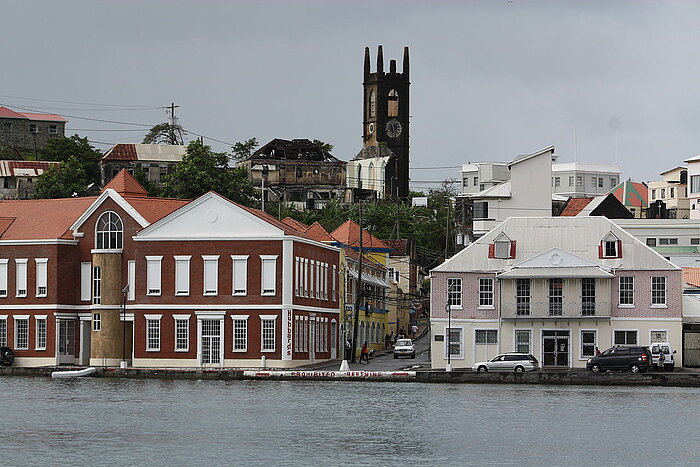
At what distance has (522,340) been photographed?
90.1 metres

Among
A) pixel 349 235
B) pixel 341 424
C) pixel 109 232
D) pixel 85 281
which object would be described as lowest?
pixel 341 424

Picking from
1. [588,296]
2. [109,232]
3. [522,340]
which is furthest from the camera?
[109,232]

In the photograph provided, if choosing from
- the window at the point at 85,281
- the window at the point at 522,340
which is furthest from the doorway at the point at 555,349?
the window at the point at 85,281

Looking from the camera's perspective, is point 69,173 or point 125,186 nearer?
point 125,186

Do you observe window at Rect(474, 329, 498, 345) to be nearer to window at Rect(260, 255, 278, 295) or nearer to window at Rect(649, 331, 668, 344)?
window at Rect(649, 331, 668, 344)

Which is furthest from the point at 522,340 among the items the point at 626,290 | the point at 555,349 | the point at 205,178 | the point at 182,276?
the point at 205,178

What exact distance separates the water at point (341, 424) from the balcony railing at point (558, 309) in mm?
7374

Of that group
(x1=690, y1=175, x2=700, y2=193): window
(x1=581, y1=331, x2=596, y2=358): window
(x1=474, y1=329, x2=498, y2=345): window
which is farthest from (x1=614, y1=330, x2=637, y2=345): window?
(x1=690, y1=175, x2=700, y2=193): window

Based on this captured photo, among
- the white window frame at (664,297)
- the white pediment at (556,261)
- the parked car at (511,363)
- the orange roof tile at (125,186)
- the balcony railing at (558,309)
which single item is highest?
the orange roof tile at (125,186)

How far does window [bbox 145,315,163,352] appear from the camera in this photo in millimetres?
92688

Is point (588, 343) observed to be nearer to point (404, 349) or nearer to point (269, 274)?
point (404, 349)

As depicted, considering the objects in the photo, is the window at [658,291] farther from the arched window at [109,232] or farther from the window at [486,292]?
the arched window at [109,232]

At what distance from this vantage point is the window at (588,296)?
8881 cm

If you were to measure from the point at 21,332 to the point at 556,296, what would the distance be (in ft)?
115
